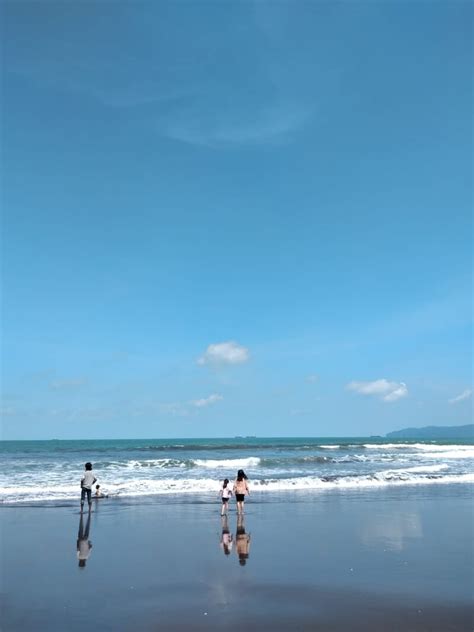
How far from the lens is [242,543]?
12719 mm

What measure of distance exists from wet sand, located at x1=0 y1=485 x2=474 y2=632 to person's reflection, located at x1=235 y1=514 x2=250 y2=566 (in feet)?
0.18

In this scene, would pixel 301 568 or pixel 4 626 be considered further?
pixel 301 568

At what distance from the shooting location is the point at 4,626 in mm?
7855

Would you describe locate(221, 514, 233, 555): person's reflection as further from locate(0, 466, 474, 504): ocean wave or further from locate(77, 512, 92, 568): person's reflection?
locate(0, 466, 474, 504): ocean wave

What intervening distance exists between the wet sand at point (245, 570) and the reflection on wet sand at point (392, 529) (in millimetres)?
48

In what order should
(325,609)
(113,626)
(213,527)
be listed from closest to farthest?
(113,626) → (325,609) → (213,527)

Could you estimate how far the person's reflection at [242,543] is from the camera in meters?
11.4

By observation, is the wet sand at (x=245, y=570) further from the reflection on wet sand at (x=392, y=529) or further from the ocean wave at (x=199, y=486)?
the ocean wave at (x=199, y=486)

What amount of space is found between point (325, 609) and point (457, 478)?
2175cm

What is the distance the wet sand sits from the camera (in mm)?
7934

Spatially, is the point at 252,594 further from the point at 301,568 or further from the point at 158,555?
the point at 158,555

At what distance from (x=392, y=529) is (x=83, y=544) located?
785cm

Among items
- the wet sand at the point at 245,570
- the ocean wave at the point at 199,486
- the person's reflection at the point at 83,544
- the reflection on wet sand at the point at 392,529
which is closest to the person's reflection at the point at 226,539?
the wet sand at the point at 245,570

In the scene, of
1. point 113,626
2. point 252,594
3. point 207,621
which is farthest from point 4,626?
point 252,594
